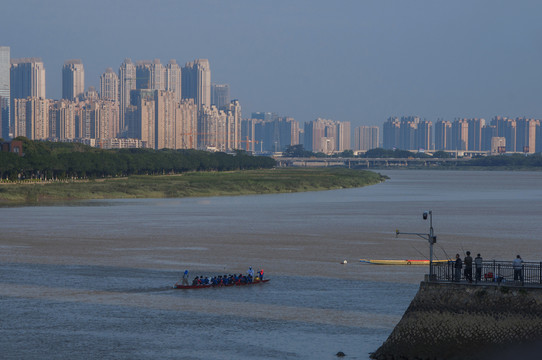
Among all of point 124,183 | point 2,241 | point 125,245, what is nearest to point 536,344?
point 125,245

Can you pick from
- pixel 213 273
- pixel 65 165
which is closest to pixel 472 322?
pixel 213 273

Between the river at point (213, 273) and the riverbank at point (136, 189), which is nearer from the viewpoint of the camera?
the river at point (213, 273)

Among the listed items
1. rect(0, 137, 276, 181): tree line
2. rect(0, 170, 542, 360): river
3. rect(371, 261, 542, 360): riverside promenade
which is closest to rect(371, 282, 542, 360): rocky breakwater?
rect(371, 261, 542, 360): riverside promenade

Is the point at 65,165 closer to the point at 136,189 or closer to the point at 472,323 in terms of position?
the point at 136,189

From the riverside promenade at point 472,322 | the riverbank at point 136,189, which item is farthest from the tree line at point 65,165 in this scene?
the riverside promenade at point 472,322

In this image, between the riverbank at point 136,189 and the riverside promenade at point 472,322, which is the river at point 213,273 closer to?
the riverside promenade at point 472,322

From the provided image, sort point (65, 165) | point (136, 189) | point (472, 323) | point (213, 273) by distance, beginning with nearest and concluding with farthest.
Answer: point (472, 323) → point (213, 273) → point (136, 189) → point (65, 165)

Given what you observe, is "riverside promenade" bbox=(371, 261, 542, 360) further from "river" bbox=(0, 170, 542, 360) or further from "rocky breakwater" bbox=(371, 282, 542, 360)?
"river" bbox=(0, 170, 542, 360)
